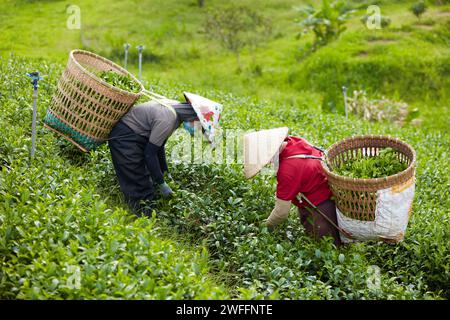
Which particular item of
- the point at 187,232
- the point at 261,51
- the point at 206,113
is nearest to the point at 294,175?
the point at 206,113

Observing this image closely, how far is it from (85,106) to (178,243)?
1401 millimetres

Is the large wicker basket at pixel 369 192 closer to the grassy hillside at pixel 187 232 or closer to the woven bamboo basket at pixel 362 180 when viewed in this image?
the woven bamboo basket at pixel 362 180

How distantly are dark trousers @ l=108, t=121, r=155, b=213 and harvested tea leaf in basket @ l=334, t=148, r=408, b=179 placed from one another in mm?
1661

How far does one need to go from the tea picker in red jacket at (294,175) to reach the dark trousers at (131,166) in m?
1.10

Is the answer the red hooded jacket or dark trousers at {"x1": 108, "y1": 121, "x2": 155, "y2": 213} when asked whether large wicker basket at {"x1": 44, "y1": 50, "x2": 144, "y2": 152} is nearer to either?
dark trousers at {"x1": 108, "y1": 121, "x2": 155, "y2": 213}

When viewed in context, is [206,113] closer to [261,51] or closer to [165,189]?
[165,189]

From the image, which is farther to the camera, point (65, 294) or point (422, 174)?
point (422, 174)

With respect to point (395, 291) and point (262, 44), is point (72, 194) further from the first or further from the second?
point (262, 44)

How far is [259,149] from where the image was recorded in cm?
438

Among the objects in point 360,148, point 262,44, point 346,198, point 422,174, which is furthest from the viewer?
point 262,44

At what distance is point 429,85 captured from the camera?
12.5 meters

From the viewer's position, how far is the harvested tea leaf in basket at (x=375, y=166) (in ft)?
14.8
